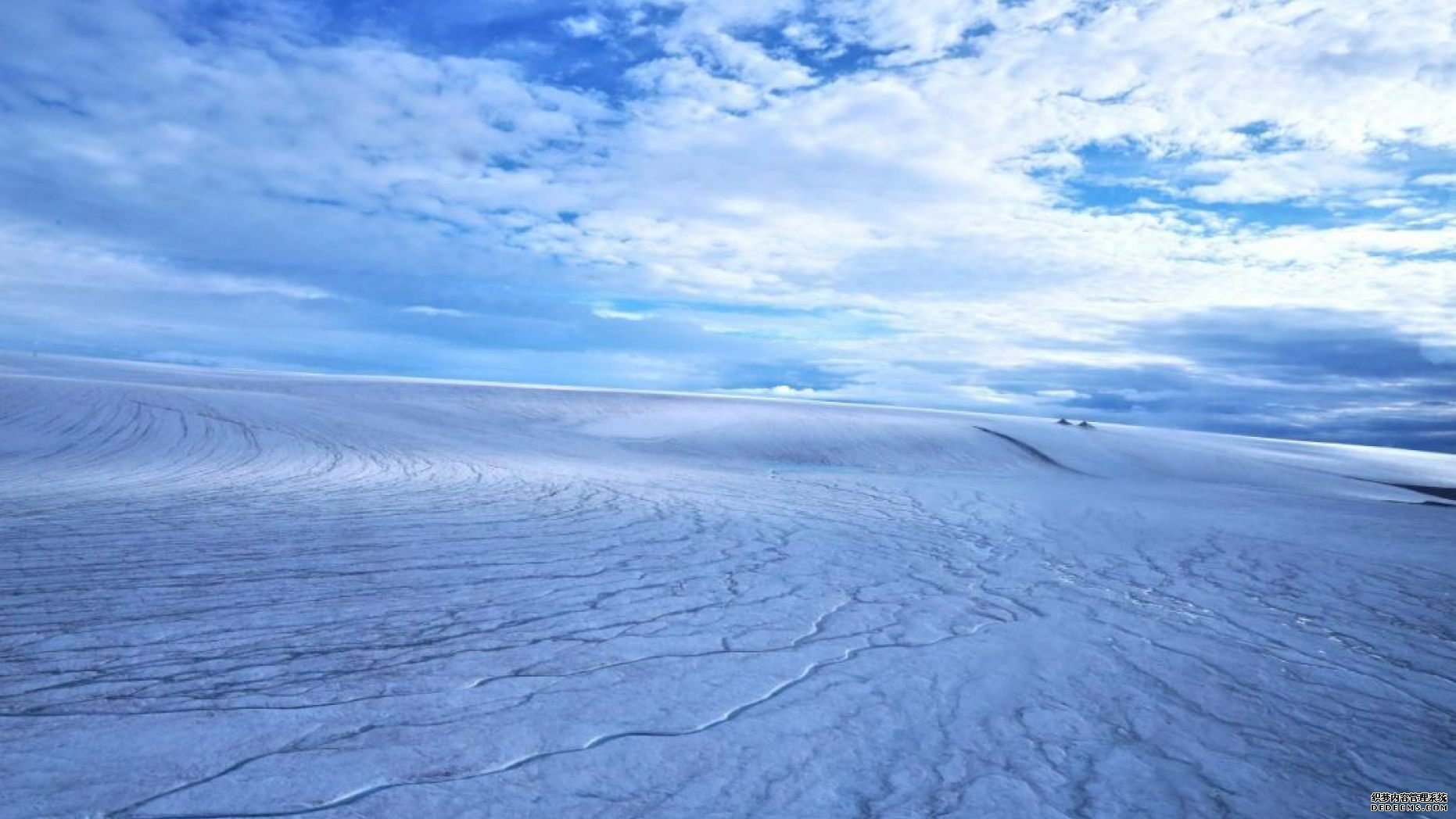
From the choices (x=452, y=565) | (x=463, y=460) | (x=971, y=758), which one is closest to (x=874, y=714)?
(x=971, y=758)

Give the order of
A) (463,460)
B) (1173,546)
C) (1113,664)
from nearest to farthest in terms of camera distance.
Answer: (1113,664) < (1173,546) < (463,460)

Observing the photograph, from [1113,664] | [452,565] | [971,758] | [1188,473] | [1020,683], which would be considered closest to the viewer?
[971,758]

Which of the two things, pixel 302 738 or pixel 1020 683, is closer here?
pixel 302 738

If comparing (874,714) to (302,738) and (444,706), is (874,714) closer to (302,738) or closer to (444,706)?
(444,706)

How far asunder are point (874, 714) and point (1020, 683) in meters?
0.86

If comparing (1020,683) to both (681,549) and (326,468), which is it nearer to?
(681,549)

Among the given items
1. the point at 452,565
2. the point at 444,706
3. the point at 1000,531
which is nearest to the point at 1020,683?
the point at 444,706

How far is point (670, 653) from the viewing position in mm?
3543

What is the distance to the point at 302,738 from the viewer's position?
249cm

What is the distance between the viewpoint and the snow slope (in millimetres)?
2400

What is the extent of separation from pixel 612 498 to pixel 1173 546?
5.44m

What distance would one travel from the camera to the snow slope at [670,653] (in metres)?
2.40

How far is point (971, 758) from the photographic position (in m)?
2.70

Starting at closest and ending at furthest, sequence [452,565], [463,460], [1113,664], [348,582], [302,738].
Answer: [302,738] < [1113,664] < [348,582] < [452,565] < [463,460]
